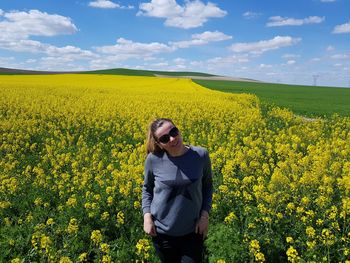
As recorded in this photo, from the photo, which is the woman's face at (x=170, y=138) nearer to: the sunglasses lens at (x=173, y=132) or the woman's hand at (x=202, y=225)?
the sunglasses lens at (x=173, y=132)

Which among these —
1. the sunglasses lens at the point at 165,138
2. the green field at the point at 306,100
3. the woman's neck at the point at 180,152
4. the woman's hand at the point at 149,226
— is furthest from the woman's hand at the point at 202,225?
the green field at the point at 306,100

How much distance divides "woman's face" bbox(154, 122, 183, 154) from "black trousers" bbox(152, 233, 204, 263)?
2.55ft

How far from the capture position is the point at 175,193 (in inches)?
132

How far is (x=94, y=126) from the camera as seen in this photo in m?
14.5

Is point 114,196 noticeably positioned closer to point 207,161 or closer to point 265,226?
point 265,226

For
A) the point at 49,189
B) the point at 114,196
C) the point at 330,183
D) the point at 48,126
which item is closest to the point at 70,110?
the point at 48,126

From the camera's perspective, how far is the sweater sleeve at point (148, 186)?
137 inches

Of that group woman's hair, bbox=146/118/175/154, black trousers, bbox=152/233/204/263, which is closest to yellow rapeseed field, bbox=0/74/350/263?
black trousers, bbox=152/233/204/263

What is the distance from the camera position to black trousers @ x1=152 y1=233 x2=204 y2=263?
133 inches

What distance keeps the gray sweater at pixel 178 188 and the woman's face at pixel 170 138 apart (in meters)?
0.10

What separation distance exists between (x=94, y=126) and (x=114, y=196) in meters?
8.25

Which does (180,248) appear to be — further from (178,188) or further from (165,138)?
(165,138)

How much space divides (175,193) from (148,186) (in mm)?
342

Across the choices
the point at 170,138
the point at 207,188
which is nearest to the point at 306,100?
the point at 207,188
